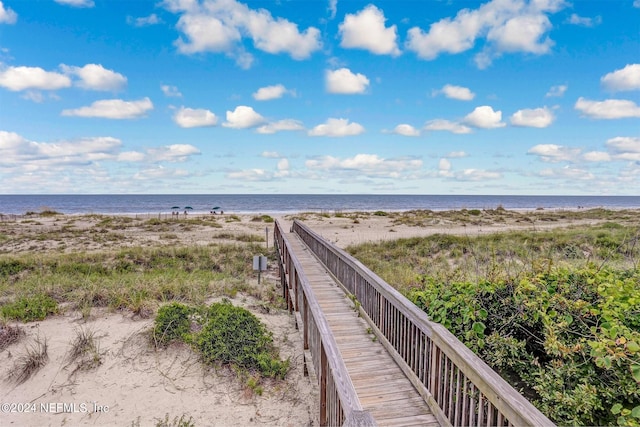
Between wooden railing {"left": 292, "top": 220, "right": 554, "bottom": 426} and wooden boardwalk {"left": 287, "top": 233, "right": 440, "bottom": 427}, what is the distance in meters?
0.12

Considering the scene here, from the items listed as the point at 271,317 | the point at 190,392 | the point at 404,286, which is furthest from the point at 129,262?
the point at 404,286

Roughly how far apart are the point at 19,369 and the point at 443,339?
7.53 meters

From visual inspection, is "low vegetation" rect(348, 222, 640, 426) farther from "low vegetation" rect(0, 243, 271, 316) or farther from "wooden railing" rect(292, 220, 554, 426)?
"low vegetation" rect(0, 243, 271, 316)

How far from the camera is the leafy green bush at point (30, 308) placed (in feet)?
27.5

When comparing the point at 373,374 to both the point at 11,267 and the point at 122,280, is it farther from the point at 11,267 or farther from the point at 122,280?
the point at 11,267

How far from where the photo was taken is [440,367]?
3.78 metres

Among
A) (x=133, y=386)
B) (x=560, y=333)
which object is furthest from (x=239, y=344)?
(x=560, y=333)

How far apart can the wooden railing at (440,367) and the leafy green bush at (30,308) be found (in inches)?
295

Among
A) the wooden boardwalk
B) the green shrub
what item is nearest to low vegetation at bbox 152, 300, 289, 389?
the wooden boardwalk

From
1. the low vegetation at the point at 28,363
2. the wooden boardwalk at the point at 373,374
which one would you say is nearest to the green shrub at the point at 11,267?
the low vegetation at the point at 28,363

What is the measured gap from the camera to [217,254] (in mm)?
16938

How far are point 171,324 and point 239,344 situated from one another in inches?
66.4

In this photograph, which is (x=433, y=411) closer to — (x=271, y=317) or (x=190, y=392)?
(x=190, y=392)

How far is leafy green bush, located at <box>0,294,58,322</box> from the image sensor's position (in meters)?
8.38
